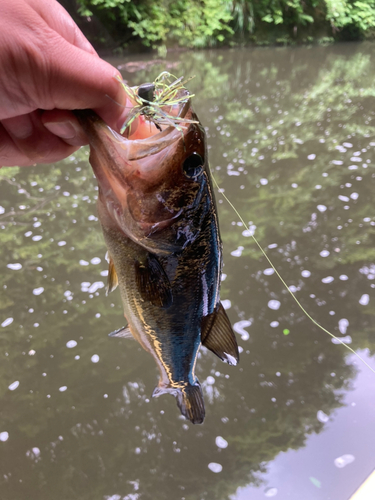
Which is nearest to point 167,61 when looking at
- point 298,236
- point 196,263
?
point 298,236

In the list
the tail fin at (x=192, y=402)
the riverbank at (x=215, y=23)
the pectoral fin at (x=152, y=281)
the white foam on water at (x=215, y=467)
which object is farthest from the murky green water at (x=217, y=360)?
the riverbank at (x=215, y=23)

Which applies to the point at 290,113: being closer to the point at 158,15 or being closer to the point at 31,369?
the point at 31,369

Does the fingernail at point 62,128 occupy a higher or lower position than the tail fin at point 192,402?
higher

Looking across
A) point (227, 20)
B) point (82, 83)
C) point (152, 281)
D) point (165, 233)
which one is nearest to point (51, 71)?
point (82, 83)

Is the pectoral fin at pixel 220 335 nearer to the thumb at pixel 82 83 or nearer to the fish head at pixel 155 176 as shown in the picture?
the fish head at pixel 155 176

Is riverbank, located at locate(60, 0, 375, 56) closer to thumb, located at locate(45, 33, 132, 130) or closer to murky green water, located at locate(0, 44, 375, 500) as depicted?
murky green water, located at locate(0, 44, 375, 500)

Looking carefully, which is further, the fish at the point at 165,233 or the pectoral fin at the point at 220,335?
the pectoral fin at the point at 220,335
